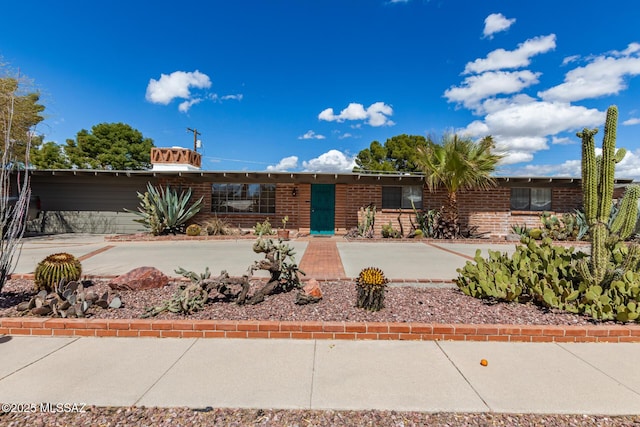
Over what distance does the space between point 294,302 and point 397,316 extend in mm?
1339

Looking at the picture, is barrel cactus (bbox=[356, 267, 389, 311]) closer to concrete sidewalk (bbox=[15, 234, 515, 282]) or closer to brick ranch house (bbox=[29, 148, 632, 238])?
concrete sidewalk (bbox=[15, 234, 515, 282])

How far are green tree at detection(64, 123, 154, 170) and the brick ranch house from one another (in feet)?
91.8

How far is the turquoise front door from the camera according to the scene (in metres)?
14.1

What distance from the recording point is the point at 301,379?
2781 millimetres

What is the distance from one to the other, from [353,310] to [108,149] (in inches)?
1768

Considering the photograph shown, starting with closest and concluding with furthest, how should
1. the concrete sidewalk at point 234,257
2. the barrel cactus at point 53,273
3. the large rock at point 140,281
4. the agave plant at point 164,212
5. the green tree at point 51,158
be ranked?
the barrel cactus at point 53,273
the large rock at point 140,281
the concrete sidewalk at point 234,257
the agave plant at point 164,212
the green tree at point 51,158

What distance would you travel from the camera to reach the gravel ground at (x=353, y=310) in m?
3.88

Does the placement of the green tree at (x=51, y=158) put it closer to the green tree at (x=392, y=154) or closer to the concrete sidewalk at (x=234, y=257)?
the concrete sidewalk at (x=234, y=257)

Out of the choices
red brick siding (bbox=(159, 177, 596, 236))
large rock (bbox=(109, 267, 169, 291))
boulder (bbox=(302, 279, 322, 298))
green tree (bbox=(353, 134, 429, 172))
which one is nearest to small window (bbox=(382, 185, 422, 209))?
red brick siding (bbox=(159, 177, 596, 236))

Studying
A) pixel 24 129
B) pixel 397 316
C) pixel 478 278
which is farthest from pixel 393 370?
pixel 24 129

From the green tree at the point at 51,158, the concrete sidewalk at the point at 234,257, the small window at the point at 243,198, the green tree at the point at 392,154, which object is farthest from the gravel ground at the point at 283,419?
the green tree at the point at 51,158

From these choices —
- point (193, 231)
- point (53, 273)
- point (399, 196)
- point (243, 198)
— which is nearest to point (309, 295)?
point (53, 273)

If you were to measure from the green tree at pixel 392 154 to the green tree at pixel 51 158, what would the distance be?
31186 mm

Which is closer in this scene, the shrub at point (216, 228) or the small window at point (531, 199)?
the shrub at point (216, 228)
